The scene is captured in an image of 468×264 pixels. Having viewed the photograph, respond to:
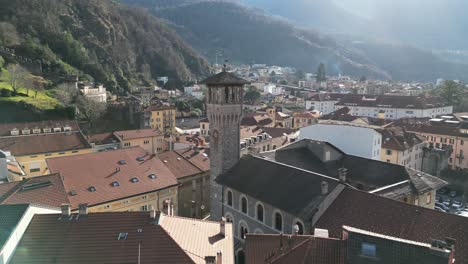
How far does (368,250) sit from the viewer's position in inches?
649

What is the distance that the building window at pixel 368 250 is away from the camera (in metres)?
16.3

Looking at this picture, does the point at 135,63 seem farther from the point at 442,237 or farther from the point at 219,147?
the point at 442,237

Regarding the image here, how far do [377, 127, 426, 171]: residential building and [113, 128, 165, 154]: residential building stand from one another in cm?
3482

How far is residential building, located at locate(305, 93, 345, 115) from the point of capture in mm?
124488

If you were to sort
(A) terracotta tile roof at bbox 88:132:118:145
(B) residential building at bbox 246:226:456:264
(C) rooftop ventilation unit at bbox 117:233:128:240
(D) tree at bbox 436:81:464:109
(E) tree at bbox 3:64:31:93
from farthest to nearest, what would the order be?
(D) tree at bbox 436:81:464:109 → (E) tree at bbox 3:64:31:93 → (A) terracotta tile roof at bbox 88:132:118:145 → (C) rooftop ventilation unit at bbox 117:233:128:240 → (B) residential building at bbox 246:226:456:264

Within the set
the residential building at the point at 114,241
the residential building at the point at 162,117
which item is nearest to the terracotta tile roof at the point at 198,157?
the residential building at the point at 114,241

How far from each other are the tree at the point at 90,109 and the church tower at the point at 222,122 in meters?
48.9

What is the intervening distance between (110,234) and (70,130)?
4515 cm

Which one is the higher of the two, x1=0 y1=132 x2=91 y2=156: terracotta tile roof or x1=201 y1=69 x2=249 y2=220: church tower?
x1=201 y1=69 x2=249 y2=220: church tower

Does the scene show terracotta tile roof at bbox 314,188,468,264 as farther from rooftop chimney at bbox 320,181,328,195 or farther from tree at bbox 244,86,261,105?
tree at bbox 244,86,261,105

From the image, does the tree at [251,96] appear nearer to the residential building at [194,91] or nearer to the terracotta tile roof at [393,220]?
the residential building at [194,91]

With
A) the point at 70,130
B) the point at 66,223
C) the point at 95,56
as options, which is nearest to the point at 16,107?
the point at 70,130

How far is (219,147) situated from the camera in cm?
3672

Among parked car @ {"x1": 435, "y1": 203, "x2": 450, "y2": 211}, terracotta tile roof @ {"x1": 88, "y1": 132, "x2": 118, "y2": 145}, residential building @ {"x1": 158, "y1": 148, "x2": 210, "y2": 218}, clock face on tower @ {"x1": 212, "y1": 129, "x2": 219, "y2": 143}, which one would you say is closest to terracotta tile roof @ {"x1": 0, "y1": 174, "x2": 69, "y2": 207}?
clock face on tower @ {"x1": 212, "y1": 129, "x2": 219, "y2": 143}
